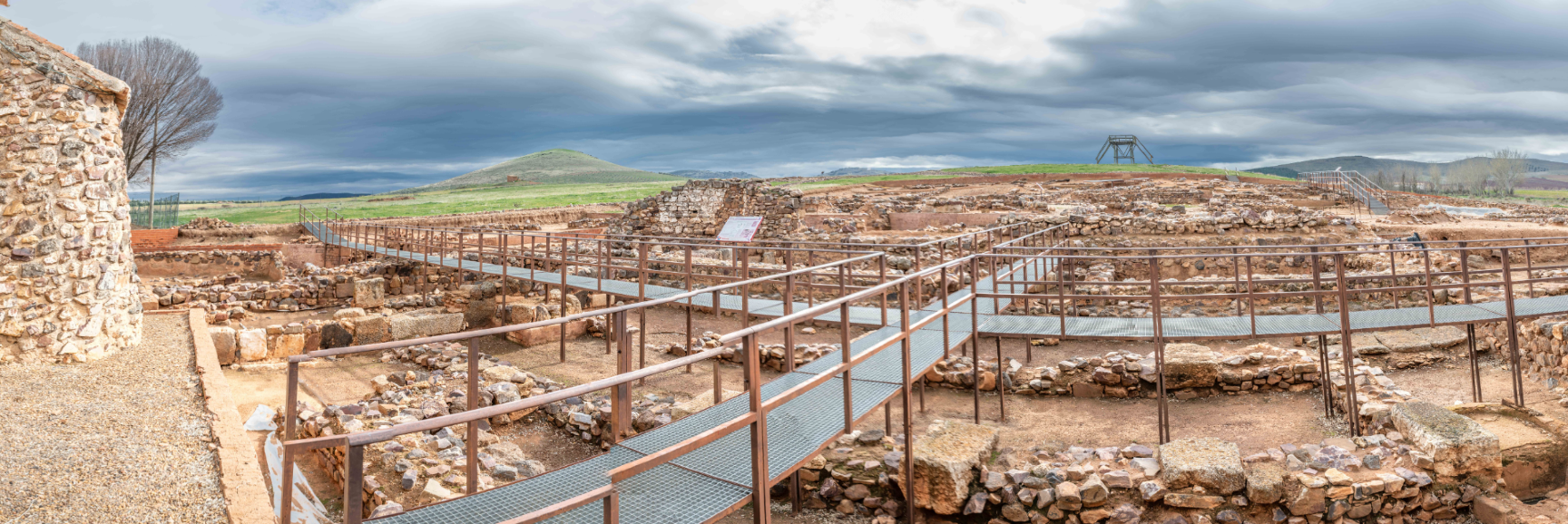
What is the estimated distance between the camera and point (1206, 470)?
543 cm

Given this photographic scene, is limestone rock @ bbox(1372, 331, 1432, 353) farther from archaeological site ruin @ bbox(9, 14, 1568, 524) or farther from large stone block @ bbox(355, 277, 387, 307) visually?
large stone block @ bbox(355, 277, 387, 307)

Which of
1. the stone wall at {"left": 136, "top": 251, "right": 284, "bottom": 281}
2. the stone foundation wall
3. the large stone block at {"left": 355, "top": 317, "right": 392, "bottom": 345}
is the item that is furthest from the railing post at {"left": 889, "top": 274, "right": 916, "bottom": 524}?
the stone wall at {"left": 136, "top": 251, "right": 284, "bottom": 281}

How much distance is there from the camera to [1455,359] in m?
9.78

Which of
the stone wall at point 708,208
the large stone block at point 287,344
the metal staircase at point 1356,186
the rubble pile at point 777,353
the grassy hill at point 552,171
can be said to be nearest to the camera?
the rubble pile at point 777,353

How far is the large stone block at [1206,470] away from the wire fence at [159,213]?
1656 inches

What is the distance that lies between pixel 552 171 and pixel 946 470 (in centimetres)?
15477

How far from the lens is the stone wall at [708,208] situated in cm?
2362

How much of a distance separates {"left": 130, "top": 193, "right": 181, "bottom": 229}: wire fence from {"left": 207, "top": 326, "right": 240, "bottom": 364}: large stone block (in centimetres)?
3062

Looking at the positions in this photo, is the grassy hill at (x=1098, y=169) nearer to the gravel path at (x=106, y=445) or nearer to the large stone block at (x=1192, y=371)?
the large stone block at (x=1192, y=371)

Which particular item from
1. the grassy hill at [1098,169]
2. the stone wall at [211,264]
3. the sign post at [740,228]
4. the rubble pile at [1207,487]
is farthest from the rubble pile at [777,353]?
the grassy hill at [1098,169]

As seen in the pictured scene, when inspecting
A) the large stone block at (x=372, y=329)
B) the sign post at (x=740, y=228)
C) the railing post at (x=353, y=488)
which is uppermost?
the sign post at (x=740, y=228)

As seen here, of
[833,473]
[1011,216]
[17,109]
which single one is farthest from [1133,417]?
[1011,216]

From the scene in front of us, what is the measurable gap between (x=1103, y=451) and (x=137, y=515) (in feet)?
22.2

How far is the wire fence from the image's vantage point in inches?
1329
